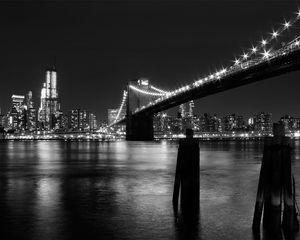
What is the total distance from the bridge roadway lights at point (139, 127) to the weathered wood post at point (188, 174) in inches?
2936

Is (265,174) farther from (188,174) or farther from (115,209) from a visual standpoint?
(115,209)

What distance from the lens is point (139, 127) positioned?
88.2m

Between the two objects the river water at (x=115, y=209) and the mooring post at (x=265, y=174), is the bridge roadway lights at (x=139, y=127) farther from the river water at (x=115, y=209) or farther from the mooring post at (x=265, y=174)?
the mooring post at (x=265, y=174)

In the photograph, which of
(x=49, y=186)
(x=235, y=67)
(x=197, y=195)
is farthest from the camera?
(x=235, y=67)

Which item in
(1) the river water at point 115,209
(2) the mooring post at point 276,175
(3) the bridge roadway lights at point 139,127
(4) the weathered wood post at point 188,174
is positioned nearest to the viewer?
(2) the mooring post at point 276,175

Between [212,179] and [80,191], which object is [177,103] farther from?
[80,191]

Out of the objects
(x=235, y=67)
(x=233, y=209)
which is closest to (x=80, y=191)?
(x=233, y=209)

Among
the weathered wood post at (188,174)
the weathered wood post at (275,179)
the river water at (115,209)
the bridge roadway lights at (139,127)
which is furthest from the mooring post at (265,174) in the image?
the bridge roadway lights at (139,127)

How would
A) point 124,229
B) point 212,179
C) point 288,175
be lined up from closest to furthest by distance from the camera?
point 288,175 < point 124,229 < point 212,179

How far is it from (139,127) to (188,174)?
77.0 meters

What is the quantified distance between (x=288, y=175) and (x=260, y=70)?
3838 centimetres

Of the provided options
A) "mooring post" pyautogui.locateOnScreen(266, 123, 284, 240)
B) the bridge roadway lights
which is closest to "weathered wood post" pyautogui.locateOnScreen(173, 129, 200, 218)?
"mooring post" pyautogui.locateOnScreen(266, 123, 284, 240)

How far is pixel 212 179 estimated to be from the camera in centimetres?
2109

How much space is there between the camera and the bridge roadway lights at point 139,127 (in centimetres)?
8775
